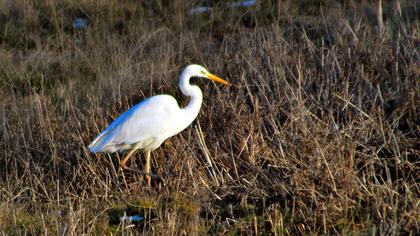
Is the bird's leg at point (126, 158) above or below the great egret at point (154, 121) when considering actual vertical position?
below

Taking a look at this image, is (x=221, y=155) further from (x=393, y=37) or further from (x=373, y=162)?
(x=393, y=37)

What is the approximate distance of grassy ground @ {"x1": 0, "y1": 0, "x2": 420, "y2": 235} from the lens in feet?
14.9

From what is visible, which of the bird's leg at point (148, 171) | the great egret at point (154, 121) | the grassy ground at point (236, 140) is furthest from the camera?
the great egret at point (154, 121)

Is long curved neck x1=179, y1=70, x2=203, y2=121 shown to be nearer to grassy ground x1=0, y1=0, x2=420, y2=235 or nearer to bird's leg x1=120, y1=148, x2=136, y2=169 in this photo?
grassy ground x1=0, y1=0, x2=420, y2=235

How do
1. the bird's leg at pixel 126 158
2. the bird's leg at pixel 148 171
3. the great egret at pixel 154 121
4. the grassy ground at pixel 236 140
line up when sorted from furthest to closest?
the bird's leg at pixel 126 158, the great egret at pixel 154 121, the bird's leg at pixel 148 171, the grassy ground at pixel 236 140

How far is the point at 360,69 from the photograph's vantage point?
19.5ft

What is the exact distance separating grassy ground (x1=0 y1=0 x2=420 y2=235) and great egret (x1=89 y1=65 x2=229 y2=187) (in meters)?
0.15

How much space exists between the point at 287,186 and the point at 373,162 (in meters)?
0.47

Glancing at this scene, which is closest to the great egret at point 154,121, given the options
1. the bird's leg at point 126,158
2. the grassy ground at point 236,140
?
the bird's leg at point 126,158

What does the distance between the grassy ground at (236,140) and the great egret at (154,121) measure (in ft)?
0.48

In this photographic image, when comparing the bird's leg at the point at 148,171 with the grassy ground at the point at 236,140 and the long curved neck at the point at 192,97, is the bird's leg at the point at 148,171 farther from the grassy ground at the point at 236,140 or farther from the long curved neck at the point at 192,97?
the long curved neck at the point at 192,97

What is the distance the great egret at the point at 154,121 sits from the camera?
5.68 m

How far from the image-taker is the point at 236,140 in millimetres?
5551

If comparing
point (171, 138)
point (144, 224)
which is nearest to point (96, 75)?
point (171, 138)
